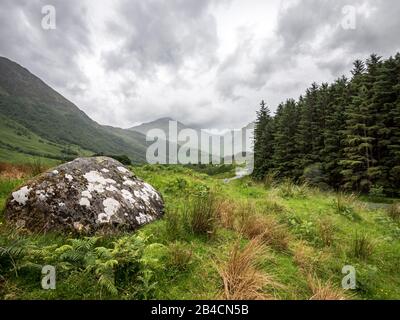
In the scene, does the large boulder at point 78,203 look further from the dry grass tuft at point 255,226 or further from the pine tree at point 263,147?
the pine tree at point 263,147

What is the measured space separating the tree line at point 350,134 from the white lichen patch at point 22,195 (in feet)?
92.0


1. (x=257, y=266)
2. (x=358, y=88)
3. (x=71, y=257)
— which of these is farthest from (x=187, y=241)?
(x=358, y=88)

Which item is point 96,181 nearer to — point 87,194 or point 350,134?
point 87,194

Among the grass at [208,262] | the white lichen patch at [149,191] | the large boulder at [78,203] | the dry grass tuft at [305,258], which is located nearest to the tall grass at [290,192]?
the grass at [208,262]

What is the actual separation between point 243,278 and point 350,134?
3307 centimetres

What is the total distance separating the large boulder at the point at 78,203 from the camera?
4977 millimetres

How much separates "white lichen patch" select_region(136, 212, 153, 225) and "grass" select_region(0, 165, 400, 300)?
219mm

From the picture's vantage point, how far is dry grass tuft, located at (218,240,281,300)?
358 centimetres

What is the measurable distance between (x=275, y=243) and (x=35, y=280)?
156 inches

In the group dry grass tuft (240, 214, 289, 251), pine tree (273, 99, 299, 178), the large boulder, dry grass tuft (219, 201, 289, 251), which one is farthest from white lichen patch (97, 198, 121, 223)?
pine tree (273, 99, 299, 178)

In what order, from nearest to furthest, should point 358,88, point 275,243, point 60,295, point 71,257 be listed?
point 60,295 → point 71,257 → point 275,243 → point 358,88

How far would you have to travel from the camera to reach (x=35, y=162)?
32.6 feet

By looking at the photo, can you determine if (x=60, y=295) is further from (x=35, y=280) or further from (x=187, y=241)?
(x=187, y=241)

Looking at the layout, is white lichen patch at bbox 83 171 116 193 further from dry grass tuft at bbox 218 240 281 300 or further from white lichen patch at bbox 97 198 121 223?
dry grass tuft at bbox 218 240 281 300
